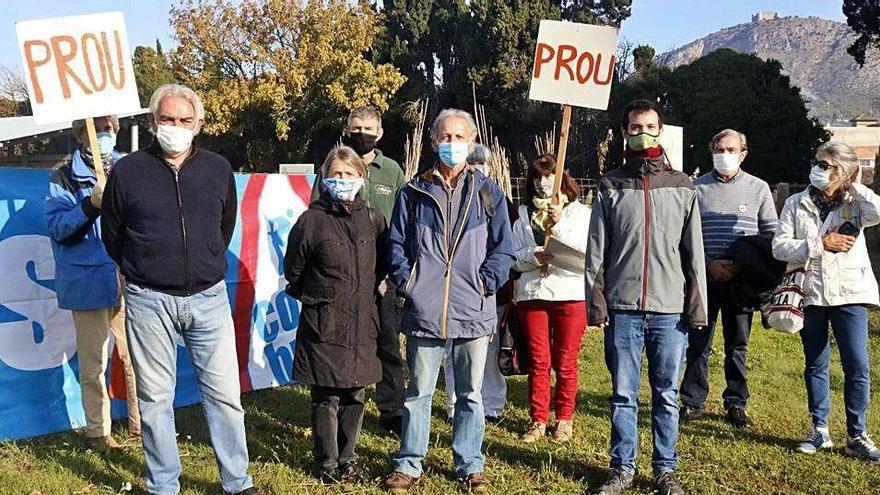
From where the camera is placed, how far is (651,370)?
14.1 ft

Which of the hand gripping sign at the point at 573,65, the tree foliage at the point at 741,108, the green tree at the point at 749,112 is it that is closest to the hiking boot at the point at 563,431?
the hand gripping sign at the point at 573,65

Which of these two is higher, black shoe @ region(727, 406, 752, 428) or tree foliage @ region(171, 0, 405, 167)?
tree foliage @ region(171, 0, 405, 167)

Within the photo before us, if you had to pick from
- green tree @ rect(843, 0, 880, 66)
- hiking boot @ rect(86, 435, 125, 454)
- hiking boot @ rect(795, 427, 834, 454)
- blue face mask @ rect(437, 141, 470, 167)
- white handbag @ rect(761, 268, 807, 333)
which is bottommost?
hiking boot @ rect(795, 427, 834, 454)

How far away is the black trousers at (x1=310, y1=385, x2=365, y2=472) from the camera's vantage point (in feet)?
14.5

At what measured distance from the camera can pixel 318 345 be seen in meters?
4.33

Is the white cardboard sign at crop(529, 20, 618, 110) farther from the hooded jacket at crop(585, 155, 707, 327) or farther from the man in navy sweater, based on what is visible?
the man in navy sweater

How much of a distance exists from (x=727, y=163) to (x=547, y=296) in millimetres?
1606

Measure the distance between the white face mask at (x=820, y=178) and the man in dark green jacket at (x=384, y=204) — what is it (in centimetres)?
263

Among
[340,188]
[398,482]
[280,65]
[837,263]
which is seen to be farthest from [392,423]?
[280,65]

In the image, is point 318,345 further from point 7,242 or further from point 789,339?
point 789,339

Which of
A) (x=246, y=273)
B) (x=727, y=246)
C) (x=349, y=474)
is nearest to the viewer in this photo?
(x=349, y=474)

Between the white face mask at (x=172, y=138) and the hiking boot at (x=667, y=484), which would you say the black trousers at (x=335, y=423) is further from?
the hiking boot at (x=667, y=484)

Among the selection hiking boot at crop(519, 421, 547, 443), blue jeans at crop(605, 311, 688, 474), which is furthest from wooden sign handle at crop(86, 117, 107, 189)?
hiking boot at crop(519, 421, 547, 443)

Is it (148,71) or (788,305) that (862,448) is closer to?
(788,305)
